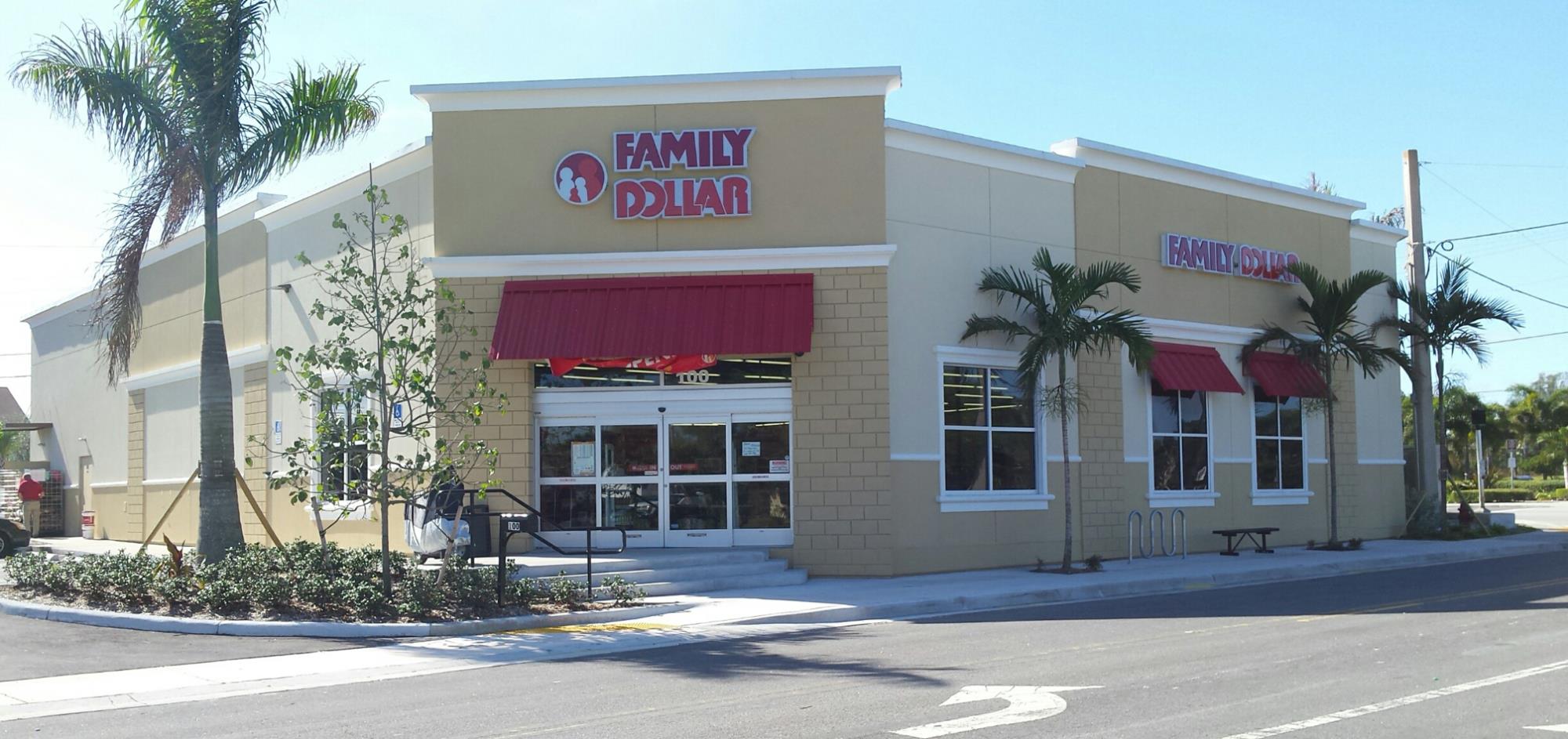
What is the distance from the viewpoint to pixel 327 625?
44.3 ft

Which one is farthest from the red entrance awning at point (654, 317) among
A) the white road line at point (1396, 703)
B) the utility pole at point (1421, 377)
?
the utility pole at point (1421, 377)

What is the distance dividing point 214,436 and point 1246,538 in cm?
1752

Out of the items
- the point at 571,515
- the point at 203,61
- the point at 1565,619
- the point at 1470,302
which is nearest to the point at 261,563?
the point at 571,515

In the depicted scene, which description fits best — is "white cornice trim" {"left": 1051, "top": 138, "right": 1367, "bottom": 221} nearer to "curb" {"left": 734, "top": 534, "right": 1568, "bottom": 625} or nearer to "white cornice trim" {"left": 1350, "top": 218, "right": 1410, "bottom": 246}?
"white cornice trim" {"left": 1350, "top": 218, "right": 1410, "bottom": 246}

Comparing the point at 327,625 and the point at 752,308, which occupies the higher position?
the point at 752,308

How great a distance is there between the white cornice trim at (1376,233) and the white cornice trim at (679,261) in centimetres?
1327

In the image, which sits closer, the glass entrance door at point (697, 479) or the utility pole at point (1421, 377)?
the glass entrance door at point (697, 479)

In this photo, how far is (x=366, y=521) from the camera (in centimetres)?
2109

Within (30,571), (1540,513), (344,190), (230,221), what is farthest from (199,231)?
(1540,513)

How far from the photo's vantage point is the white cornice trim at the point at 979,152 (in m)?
19.3

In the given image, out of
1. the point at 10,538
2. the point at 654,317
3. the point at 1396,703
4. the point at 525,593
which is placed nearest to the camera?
the point at 1396,703

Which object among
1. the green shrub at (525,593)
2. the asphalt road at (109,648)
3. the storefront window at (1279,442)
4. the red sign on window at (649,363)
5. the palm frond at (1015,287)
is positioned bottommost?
the asphalt road at (109,648)

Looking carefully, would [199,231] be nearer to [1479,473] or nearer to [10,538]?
[10,538]

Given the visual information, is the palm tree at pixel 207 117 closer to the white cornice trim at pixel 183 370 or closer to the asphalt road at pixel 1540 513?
the white cornice trim at pixel 183 370
